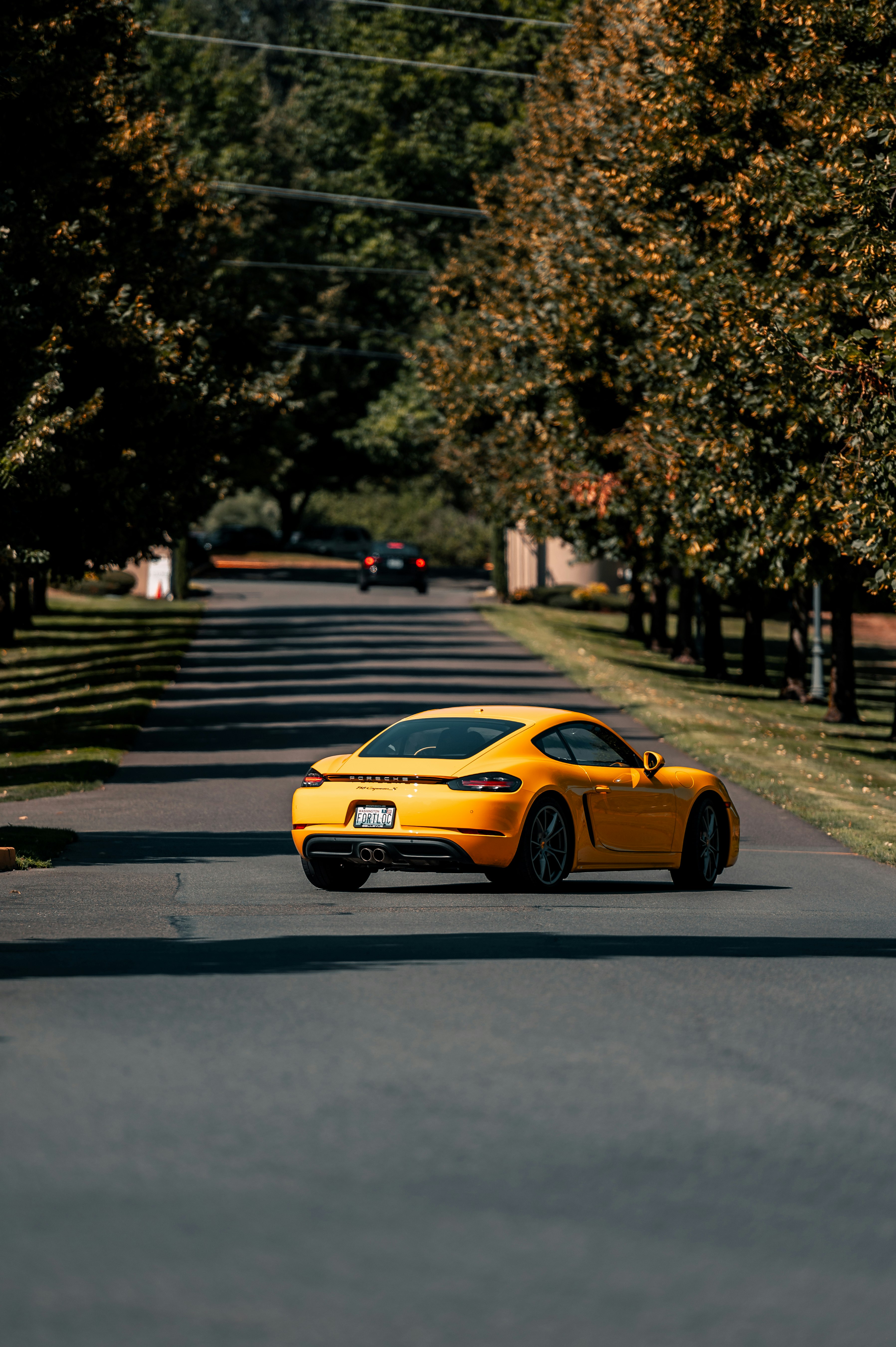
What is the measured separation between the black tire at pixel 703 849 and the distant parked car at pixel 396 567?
4874cm

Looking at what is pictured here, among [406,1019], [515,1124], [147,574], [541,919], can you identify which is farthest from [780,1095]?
[147,574]

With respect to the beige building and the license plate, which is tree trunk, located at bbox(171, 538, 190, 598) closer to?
the beige building

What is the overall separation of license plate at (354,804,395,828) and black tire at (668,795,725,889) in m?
2.73

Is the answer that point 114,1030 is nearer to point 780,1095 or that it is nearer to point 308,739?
point 780,1095

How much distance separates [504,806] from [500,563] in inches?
1900

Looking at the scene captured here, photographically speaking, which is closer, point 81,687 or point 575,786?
point 575,786

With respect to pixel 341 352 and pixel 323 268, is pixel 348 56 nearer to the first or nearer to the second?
pixel 323 268

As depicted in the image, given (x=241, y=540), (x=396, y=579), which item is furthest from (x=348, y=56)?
(x=241, y=540)

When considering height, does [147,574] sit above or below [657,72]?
below

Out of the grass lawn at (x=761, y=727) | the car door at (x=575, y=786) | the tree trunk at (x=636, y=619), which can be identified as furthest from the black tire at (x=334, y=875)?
the tree trunk at (x=636, y=619)

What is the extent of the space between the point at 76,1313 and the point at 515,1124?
213 centimetres

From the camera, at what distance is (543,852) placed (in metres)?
13.1

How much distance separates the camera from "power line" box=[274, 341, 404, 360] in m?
75.2

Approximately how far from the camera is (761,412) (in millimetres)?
22484
